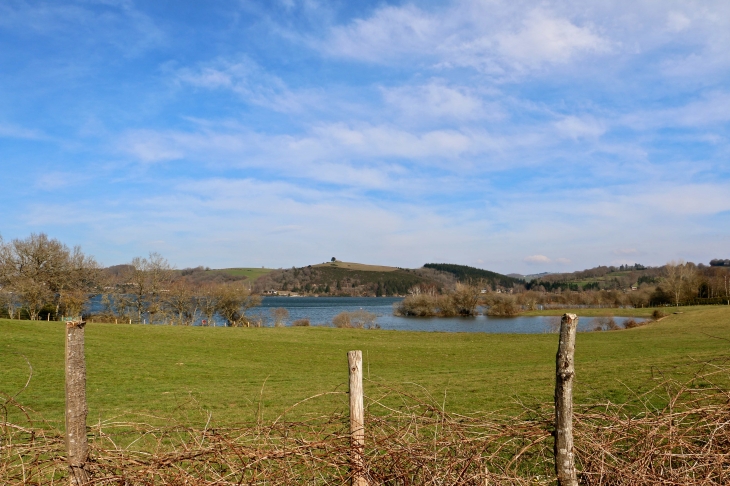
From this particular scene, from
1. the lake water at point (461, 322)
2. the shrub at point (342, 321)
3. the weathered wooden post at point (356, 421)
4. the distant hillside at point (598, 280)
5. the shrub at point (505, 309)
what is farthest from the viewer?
the distant hillside at point (598, 280)

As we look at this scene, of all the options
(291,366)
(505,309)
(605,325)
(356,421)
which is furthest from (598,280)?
(356,421)

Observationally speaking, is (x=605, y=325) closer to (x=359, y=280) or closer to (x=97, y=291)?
(x=97, y=291)

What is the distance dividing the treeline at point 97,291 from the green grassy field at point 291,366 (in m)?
16.8

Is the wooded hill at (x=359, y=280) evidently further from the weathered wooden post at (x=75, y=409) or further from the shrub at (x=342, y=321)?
the weathered wooden post at (x=75, y=409)

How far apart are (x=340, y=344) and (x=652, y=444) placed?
28111 mm

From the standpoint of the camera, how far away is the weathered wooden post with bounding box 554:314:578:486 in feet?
8.37

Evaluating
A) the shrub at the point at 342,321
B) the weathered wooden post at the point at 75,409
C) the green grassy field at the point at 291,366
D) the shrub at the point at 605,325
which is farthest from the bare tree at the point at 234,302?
the weathered wooden post at the point at 75,409

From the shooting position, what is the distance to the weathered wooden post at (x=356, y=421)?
9.26ft

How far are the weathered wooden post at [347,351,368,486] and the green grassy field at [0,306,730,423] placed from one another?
1.97ft

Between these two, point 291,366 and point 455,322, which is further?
point 455,322

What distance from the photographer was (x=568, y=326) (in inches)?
101

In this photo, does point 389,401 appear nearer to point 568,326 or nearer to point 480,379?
point 480,379

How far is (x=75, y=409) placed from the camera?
2527 mm

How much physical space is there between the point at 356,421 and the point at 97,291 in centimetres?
5466
